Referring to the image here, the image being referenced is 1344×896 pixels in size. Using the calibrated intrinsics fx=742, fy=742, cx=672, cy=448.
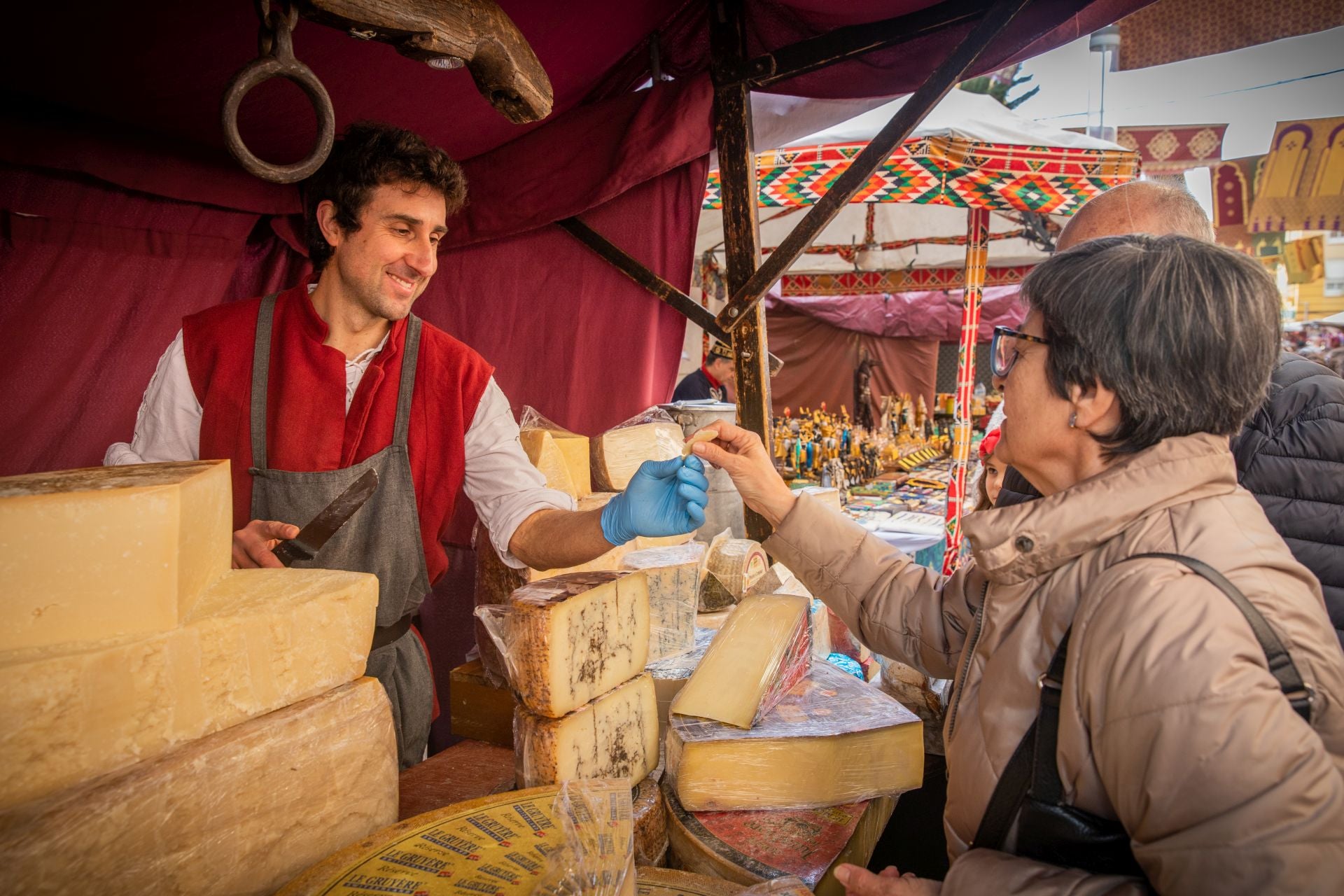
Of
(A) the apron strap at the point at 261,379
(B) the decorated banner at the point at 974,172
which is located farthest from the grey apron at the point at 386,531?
(B) the decorated banner at the point at 974,172

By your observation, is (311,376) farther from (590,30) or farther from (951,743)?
(951,743)

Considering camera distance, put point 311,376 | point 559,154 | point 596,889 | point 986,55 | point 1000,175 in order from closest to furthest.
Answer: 1. point 596,889
2. point 311,376
3. point 986,55
4. point 559,154
5. point 1000,175

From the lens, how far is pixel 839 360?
→ 15.4 meters

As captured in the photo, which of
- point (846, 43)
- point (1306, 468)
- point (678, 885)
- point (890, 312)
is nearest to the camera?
point (678, 885)

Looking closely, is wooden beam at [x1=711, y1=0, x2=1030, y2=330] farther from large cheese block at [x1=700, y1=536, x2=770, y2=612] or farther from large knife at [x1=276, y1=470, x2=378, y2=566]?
large knife at [x1=276, y1=470, x2=378, y2=566]

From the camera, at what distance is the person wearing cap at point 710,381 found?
650 centimetres

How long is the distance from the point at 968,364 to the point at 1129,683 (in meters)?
4.12

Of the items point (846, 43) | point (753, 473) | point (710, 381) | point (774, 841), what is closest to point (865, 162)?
point (846, 43)

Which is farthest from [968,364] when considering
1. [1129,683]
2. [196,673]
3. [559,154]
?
[196,673]

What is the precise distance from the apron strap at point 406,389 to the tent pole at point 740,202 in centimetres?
113

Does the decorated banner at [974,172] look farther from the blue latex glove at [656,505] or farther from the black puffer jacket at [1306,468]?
the blue latex glove at [656,505]

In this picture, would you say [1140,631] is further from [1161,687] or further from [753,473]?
[753,473]

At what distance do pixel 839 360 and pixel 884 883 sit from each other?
1478 centimetres

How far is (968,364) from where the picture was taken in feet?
15.5
